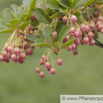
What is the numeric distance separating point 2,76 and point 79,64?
62.1 inches

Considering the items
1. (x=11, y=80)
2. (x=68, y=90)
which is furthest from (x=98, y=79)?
(x=11, y=80)

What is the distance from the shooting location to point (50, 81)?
369 centimetres

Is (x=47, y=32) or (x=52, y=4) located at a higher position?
(x=52, y=4)

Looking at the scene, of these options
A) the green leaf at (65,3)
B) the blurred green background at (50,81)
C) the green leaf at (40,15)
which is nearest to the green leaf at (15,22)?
the green leaf at (40,15)

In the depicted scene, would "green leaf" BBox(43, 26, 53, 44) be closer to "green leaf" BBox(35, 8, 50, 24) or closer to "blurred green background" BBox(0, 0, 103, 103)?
"green leaf" BBox(35, 8, 50, 24)

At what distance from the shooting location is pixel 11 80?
11.8ft

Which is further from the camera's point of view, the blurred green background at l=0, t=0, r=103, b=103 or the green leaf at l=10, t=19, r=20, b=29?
the blurred green background at l=0, t=0, r=103, b=103

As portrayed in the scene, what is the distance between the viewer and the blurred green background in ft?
10.9

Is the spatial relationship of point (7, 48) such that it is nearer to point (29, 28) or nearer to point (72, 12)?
point (29, 28)

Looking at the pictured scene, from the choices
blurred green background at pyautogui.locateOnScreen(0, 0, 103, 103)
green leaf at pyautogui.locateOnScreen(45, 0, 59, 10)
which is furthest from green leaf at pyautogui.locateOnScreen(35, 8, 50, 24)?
blurred green background at pyautogui.locateOnScreen(0, 0, 103, 103)

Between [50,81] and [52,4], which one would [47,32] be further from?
[50,81]

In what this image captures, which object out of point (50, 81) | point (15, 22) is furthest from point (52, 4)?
point (50, 81)

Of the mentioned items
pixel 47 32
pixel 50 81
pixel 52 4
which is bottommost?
pixel 50 81

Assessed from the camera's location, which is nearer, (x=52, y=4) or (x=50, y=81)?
(x=52, y=4)
